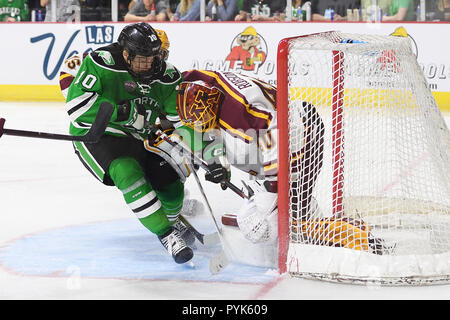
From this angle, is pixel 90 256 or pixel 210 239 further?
pixel 210 239

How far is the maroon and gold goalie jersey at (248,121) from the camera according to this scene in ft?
8.14

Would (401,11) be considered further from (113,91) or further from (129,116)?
(129,116)

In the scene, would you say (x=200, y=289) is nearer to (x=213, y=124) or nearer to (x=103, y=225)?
(x=213, y=124)

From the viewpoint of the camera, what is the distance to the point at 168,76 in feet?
9.56

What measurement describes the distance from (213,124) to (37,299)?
2.55 feet

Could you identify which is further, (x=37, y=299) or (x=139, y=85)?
(x=139, y=85)

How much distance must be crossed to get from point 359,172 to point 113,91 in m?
1.03

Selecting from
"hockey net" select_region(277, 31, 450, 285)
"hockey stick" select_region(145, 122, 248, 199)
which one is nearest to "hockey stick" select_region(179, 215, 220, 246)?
"hockey stick" select_region(145, 122, 248, 199)

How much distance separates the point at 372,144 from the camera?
386 centimetres

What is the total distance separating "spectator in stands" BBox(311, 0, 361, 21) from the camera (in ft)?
21.9

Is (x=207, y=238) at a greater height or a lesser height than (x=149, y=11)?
lesser

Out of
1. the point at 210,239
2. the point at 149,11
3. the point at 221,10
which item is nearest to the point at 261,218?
the point at 210,239

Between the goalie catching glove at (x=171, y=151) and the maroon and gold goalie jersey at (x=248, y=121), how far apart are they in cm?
31
